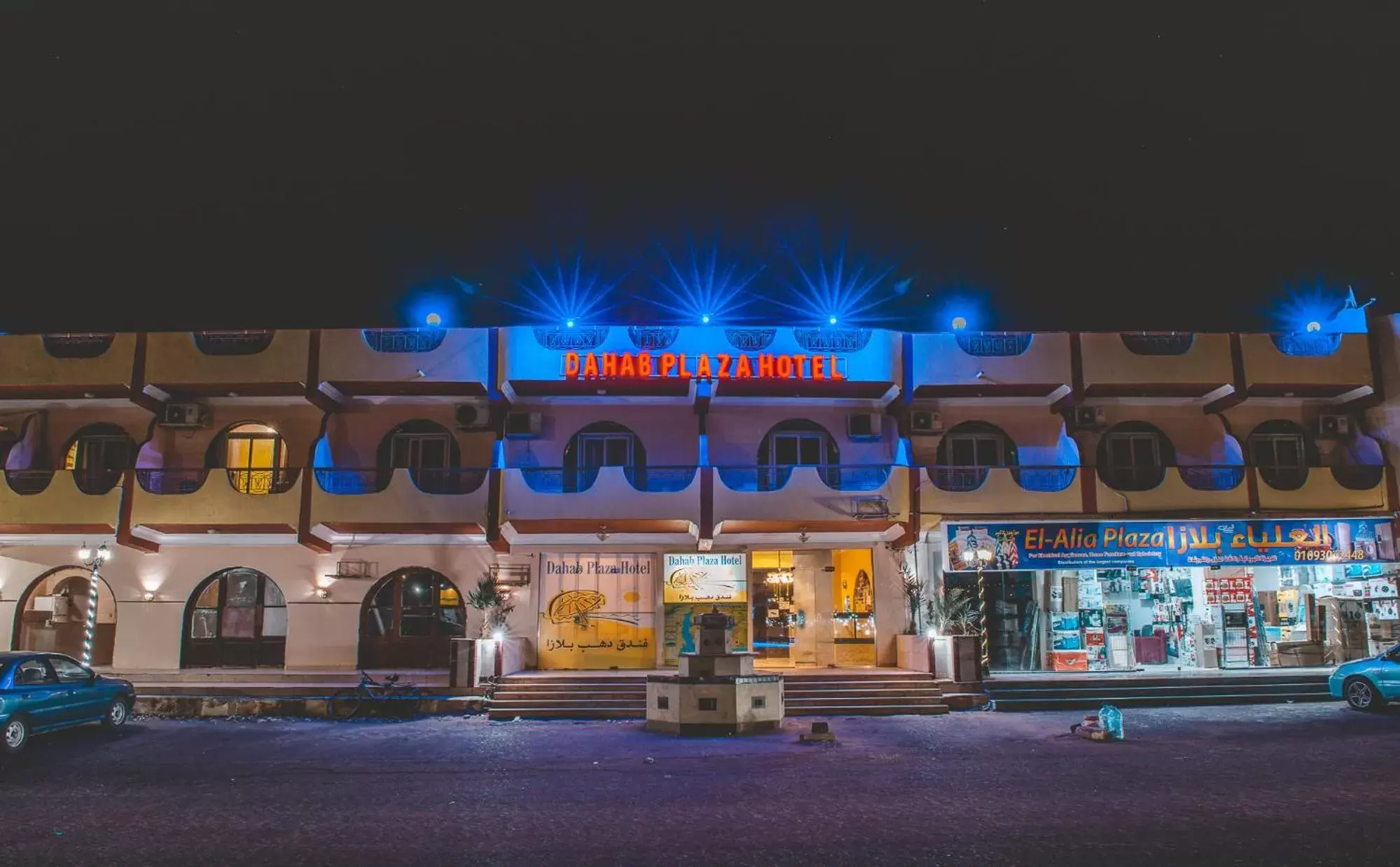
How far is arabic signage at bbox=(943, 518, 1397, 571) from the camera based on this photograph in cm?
1858

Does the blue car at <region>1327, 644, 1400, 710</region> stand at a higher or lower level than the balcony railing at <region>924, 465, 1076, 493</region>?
lower

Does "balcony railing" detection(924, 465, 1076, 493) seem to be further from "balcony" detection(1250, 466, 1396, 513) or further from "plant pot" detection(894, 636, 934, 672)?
"balcony" detection(1250, 466, 1396, 513)

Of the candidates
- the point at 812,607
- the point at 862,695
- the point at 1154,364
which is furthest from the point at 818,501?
the point at 1154,364

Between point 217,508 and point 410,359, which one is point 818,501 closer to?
point 410,359

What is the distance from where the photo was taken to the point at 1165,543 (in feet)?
61.2

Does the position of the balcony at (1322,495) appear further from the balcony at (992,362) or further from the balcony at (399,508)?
the balcony at (399,508)

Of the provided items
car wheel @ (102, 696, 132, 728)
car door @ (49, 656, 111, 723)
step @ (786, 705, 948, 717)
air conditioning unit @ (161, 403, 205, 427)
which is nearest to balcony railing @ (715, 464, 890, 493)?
step @ (786, 705, 948, 717)

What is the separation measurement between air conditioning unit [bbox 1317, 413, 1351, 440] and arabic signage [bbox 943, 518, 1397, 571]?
2.83 meters

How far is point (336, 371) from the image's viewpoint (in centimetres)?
1914

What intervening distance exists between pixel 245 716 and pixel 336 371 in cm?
700

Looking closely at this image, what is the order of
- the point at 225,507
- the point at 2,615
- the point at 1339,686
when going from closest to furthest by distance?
the point at 1339,686
the point at 225,507
the point at 2,615

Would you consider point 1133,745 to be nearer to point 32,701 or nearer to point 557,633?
point 557,633

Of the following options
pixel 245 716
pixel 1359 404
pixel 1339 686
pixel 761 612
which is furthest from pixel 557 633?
pixel 1359 404

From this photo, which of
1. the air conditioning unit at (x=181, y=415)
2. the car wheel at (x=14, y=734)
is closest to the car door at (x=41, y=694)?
the car wheel at (x=14, y=734)
